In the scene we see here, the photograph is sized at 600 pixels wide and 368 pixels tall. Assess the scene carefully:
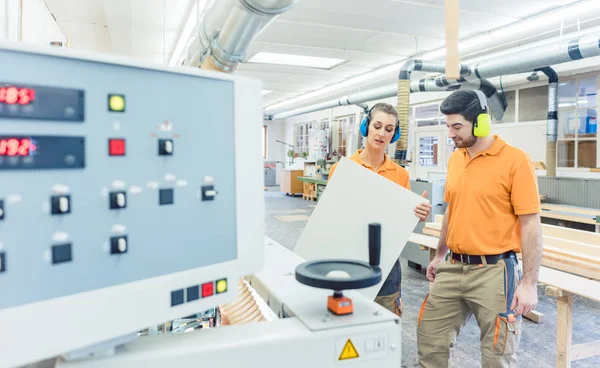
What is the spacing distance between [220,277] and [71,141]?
0.30 metres

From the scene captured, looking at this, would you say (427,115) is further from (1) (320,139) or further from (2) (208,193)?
(2) (208,193)

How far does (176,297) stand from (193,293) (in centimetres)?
3

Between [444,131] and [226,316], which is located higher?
[444,131]

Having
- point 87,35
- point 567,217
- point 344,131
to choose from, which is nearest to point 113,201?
point 567,217

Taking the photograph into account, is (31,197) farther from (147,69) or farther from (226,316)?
(226,316)

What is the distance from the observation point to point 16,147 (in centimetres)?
48

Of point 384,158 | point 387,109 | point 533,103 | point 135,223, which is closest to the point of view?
point 135,223

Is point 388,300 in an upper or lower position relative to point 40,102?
lower

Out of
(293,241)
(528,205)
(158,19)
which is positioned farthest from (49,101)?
(293,241)

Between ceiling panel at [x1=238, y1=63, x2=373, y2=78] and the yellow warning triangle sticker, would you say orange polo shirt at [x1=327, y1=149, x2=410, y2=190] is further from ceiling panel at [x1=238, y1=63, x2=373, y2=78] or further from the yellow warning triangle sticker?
ceiling panel at [x1=238, y1=63, x2=373, y2=78]

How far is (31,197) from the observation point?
0.49 meters

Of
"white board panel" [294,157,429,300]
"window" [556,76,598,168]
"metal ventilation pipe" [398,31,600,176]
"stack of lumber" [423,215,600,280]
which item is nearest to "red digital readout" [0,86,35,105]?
"white board panel" [294,157,429,300]

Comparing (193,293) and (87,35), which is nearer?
(193,293)

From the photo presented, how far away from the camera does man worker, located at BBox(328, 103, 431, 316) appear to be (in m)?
1.63
